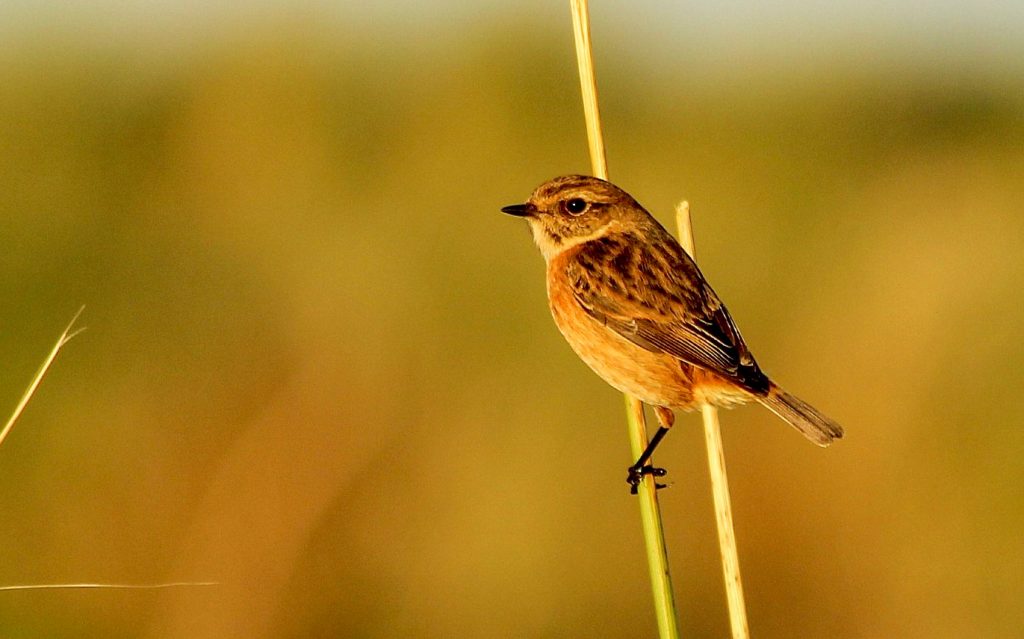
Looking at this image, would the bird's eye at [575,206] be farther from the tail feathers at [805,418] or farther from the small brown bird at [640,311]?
the tail feathers at [805,418]

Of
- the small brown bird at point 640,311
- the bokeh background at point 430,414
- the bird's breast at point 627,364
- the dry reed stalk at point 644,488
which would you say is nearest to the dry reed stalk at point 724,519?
the dry reed stalk at point 644,488

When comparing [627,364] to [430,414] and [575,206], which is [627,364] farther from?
[430,414]

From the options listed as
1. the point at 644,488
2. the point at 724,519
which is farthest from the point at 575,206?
the point at 724,519

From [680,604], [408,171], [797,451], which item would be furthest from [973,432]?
[408,171]

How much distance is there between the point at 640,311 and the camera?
4.63 m

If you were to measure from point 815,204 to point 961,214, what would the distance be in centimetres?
112

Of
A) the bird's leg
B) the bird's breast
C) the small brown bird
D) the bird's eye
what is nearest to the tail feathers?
the small brown bird

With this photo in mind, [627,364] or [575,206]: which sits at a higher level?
[575,206]

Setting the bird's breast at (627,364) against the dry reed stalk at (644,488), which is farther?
the bird's breast at (627,364)

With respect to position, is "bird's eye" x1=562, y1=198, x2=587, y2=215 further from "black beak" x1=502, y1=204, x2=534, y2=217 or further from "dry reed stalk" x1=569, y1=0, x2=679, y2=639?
"dry reed stalk" x1=569, y1=0, x2=679, y2=639

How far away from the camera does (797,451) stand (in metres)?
7.94

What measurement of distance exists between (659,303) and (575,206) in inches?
24.7

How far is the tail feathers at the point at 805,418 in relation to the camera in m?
4.23

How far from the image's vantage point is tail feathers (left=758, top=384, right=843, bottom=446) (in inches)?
166
